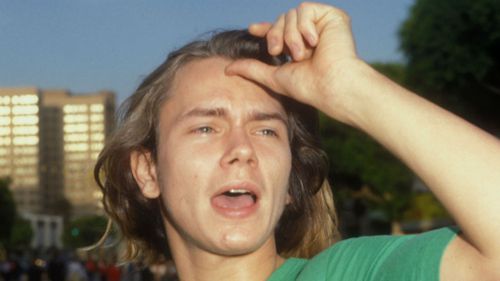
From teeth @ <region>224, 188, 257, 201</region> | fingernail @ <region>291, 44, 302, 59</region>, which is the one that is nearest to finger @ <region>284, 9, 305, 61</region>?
fingernail @ <region>291, 44, 302, 59</region>

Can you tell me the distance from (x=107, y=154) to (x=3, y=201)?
105627mm

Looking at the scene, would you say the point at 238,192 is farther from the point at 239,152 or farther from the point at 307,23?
the point at 307,23

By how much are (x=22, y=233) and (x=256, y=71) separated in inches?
5801

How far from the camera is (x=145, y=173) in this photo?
3502 millimetres

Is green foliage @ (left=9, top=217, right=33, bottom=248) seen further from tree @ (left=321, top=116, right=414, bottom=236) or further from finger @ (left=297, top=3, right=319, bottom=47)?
finger @ (left=297, top=3, right=319, bottom=47)

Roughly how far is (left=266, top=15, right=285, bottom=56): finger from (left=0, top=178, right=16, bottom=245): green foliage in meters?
105

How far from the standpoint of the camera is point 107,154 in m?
3.72

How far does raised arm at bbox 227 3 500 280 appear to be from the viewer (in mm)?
2311

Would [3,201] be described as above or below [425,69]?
below

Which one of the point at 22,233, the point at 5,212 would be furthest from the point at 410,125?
the point at 22,233

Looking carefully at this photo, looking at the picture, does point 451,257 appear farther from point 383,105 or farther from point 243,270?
point 243,270

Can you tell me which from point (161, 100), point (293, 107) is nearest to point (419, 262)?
point (293, 107)

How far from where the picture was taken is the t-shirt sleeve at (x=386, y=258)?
240 centimetres

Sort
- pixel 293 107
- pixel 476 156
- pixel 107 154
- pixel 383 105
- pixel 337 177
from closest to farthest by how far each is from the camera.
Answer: pixel 476 156, pixel 383 105, pixel 293 107, pixel 107 154, pixel 337 177
